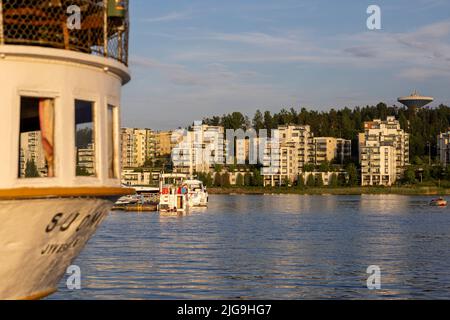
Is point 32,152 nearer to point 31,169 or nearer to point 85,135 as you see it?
point 31,169

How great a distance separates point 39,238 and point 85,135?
1.94 m

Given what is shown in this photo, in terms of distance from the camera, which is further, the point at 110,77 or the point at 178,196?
the point at 178,196

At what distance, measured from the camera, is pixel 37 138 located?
49.8 ft

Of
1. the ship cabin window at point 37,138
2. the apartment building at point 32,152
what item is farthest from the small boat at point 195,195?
the ship cabin window at point 37,138

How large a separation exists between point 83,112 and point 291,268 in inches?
1059

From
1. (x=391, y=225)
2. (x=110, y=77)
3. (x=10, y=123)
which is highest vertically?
(x=110, y=77)

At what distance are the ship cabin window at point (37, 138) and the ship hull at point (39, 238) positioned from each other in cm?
56

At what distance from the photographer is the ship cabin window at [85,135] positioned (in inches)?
535

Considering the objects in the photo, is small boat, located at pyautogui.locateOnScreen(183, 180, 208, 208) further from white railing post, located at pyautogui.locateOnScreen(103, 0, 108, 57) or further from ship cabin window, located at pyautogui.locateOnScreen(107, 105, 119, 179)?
white railing post, located at pyautogui.locateOnScreen(103, 0, 108, 57)

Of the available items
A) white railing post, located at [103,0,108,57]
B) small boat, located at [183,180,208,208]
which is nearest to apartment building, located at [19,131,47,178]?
white railing post, located at [103,0,108,57]

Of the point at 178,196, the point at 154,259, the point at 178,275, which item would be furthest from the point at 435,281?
the point at 178,196

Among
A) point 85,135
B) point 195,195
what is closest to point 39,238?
point 85,135
